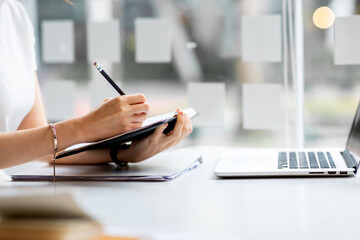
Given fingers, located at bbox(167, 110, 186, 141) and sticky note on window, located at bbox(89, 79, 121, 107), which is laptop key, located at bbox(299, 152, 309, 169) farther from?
sticky note on window, located at bbox(89, 79, 121, 107)

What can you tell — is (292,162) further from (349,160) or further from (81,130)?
(81,130)

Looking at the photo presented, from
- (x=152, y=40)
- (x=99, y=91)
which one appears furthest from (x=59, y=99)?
(x=152, y=40)

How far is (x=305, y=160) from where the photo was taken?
47.3 inches

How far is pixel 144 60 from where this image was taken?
1.93 m

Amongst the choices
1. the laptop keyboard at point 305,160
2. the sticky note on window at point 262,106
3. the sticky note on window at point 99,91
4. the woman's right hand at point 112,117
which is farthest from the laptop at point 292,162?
the sticky note on window at point 99,91

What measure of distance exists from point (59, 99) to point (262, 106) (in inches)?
32.7

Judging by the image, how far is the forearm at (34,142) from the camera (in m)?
1.02

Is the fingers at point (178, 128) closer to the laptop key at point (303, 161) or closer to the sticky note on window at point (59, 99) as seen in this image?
the laptop key at point (303, 161)

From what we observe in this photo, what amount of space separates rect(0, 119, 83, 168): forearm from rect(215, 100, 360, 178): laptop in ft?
1.06

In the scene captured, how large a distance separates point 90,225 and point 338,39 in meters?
1.42

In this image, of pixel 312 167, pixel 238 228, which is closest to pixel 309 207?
pixel 238 228

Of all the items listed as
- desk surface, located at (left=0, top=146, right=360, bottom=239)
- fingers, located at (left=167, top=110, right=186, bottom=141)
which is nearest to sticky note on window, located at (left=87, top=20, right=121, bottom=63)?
fingers, located at (left=167, top=110, right=186, bottom=141)

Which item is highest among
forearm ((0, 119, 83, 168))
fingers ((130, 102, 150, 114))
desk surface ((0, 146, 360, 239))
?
fingers ((130, 102, 150, 114))

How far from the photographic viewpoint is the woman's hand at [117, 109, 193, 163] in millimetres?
1152
